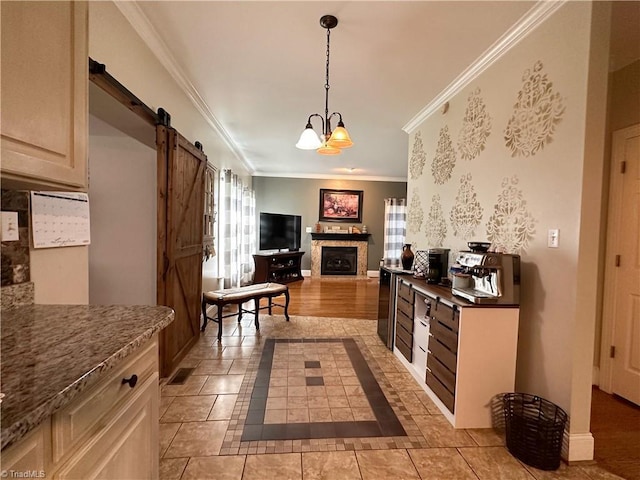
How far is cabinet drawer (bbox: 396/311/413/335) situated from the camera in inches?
111

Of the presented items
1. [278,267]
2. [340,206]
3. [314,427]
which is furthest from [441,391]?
[340,206]

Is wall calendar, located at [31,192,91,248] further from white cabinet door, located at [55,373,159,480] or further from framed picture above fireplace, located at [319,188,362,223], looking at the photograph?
framed picture above fireplace, located at [319,188,362,223]

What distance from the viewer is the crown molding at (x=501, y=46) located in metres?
1.91

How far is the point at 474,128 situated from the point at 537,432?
2.29 m

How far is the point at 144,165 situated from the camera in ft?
9.37

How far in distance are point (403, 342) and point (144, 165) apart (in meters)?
3.01

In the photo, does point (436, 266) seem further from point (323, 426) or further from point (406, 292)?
point (323, 426)

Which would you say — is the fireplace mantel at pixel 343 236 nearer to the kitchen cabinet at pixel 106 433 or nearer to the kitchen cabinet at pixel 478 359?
the kitchen cabinet at pixel 478 359

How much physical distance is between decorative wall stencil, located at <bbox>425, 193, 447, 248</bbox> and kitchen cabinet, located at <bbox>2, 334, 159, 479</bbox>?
9.33ft

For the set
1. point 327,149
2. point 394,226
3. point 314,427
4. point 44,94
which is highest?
point 327,149

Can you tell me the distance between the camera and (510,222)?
2207mm

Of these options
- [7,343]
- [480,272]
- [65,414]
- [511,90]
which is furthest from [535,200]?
[7,343]

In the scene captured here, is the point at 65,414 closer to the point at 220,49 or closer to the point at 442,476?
the point at 442,476

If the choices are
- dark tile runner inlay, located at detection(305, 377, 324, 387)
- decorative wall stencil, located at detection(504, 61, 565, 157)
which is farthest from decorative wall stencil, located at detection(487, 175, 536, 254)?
dark tile runner inlay, located at detection(305, 377, 324, 387)
